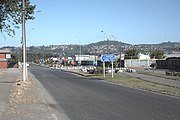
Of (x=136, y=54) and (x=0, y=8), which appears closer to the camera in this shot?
(x=0, y=8)

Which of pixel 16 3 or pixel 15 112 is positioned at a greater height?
pixel 16 3

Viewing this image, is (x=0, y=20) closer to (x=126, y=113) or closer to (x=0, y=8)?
(x=0, y=8)

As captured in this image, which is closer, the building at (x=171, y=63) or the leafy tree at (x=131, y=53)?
the building at (x=171, y=63)

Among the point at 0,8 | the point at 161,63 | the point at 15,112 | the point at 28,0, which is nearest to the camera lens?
the point at 15,112

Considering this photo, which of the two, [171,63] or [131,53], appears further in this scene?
[131,53]

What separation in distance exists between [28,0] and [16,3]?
3.13m

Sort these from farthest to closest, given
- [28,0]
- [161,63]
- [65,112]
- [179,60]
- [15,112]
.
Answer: [161,63] → [179,60] → [28,0] → [65,112] → [15,112]

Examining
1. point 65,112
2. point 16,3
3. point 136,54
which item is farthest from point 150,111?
point 136,54

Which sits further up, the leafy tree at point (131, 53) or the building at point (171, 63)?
the leafy tree at point (131, 53)

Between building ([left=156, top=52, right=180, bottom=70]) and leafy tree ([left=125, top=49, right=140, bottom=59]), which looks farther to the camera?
leafy tree ([left=125, top=49, right=140, bottom=59])

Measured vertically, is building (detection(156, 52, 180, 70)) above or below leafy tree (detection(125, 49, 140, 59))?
below

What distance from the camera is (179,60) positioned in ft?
266

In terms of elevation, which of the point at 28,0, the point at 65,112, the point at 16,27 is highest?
the point at 28,0

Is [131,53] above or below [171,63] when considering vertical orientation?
above
